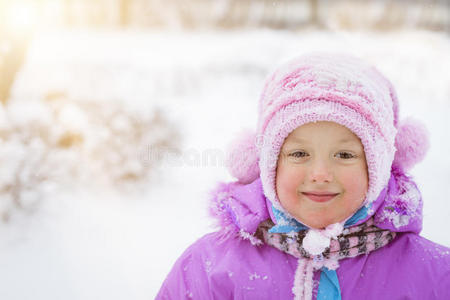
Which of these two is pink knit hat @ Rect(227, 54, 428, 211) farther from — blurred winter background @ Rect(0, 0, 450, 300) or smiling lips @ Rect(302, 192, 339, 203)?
blurred winter background @ Rect(0, 0, 450, 300)

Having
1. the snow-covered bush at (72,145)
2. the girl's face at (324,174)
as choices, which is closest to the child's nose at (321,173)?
the girl's face at (324,174)

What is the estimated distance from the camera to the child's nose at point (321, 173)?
137 cm

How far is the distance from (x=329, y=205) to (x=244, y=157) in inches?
15.8

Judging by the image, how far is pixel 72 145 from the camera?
3131 millimetres

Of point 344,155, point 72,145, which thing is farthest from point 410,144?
point 72,145

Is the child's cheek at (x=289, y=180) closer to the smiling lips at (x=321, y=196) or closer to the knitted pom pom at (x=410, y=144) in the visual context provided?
the smiling lips at (x=321, y=196)

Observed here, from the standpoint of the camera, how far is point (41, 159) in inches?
111

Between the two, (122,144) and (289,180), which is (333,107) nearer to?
(289,180)

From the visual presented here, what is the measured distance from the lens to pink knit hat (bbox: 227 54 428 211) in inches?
54.0

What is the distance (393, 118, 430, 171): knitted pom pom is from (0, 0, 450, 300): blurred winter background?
2.57 feet

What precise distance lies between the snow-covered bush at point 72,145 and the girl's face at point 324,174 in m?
1.89

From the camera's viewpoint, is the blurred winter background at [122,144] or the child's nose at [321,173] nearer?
the child's nose at [321,173]

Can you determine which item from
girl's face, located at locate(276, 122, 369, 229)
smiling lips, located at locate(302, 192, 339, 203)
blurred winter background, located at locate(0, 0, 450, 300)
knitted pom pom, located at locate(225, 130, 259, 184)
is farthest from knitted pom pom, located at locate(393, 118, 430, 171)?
blurred winter background, located at locate(0, 0, 450, 300)

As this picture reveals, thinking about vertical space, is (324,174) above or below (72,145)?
above
